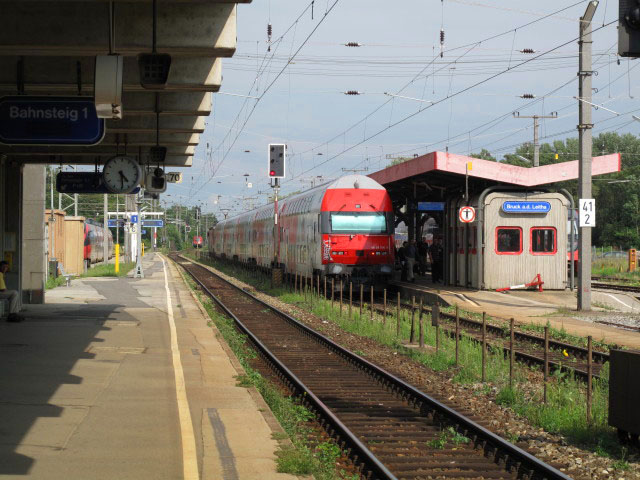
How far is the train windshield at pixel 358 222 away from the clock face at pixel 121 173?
420 inches

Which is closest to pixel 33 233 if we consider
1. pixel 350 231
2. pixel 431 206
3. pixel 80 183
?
pixel 80 183

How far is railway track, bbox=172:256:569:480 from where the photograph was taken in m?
7.70

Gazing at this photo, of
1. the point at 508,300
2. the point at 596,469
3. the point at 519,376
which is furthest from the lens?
the point at 508,300

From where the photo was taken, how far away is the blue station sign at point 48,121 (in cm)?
1017

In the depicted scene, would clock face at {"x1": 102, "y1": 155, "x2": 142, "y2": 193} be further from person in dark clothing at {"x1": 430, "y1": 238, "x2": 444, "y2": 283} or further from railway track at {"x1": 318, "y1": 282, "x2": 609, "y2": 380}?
person in dark clothing at {"x1": 430, "y1": 238, "x2": 444, "y2": 283}

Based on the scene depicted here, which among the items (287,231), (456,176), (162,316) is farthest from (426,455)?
(287,231)

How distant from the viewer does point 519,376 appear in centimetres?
1234

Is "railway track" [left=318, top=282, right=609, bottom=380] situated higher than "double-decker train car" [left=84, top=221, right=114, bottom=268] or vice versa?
"double-decker train car" [left=84, top=221, right=114, bottom=268]

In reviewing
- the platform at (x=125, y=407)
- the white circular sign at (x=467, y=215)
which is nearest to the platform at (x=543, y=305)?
the white circular sign at (x=467, y=215)

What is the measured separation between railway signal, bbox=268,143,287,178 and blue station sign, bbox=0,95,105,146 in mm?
21468

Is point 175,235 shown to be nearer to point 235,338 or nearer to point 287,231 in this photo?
point 287,231

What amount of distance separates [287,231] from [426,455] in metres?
25.3

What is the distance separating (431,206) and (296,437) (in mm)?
23322

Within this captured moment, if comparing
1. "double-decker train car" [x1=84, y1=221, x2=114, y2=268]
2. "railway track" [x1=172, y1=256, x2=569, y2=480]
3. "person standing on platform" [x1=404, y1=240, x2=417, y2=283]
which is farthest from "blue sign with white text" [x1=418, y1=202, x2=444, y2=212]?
"double-decker train car" [x1=84, y1=221, x2=114, y2=268]
